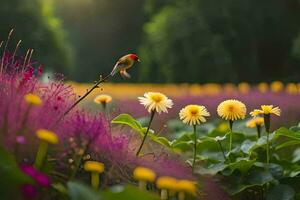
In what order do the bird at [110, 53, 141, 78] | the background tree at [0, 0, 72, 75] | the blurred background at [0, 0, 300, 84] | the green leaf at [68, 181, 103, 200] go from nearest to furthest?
1. the green leaf at [68, 181, 103, 200]
2. the bird at [110, 53, 141, 78]
3. the blurred background at [0, 0, 300, 84]
4. the background tree at [0, 0, 72, 75]

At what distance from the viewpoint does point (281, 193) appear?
2.57m

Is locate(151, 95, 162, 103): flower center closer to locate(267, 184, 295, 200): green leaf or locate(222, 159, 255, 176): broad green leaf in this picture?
locate(222, 159, 255, 176): broad green leaf

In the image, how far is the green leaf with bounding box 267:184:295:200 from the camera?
2.54 m

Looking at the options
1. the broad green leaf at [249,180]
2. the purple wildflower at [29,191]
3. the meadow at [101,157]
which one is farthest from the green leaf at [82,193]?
the broad green leaf at [249,180]

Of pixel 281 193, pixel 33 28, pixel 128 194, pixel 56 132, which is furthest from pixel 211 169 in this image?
pixel 33 28

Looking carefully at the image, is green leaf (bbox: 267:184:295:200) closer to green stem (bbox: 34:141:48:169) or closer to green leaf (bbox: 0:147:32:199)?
green stem (bbox: 34:141:48:169)

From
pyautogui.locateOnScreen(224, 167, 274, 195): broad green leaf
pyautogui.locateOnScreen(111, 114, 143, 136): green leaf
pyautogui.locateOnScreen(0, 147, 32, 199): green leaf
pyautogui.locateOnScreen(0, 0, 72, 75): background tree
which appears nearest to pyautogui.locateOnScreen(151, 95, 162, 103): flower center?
pyautogui.locateOnScreen(111, 114, 143, 136): green leaf

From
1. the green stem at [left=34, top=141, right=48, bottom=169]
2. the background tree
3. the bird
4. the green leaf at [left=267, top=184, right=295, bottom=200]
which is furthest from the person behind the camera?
the background tree

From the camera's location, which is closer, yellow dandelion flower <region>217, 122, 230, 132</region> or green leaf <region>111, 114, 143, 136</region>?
green leaf <region>111, 114, 143, 136</region>

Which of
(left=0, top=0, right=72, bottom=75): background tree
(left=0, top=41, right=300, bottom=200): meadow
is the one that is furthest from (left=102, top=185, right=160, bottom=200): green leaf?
(left=0, top=0, right=72, bottom=75): background tree

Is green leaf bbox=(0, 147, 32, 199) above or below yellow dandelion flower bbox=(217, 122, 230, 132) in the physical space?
below

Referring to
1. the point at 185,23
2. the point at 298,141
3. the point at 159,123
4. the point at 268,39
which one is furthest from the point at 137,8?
the point at 298,141

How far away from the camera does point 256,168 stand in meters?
2.69

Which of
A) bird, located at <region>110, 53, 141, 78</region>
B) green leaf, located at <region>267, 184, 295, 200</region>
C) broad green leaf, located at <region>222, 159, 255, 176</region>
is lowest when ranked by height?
green leaf, located at <region>267, 184, 295, 200</region>
